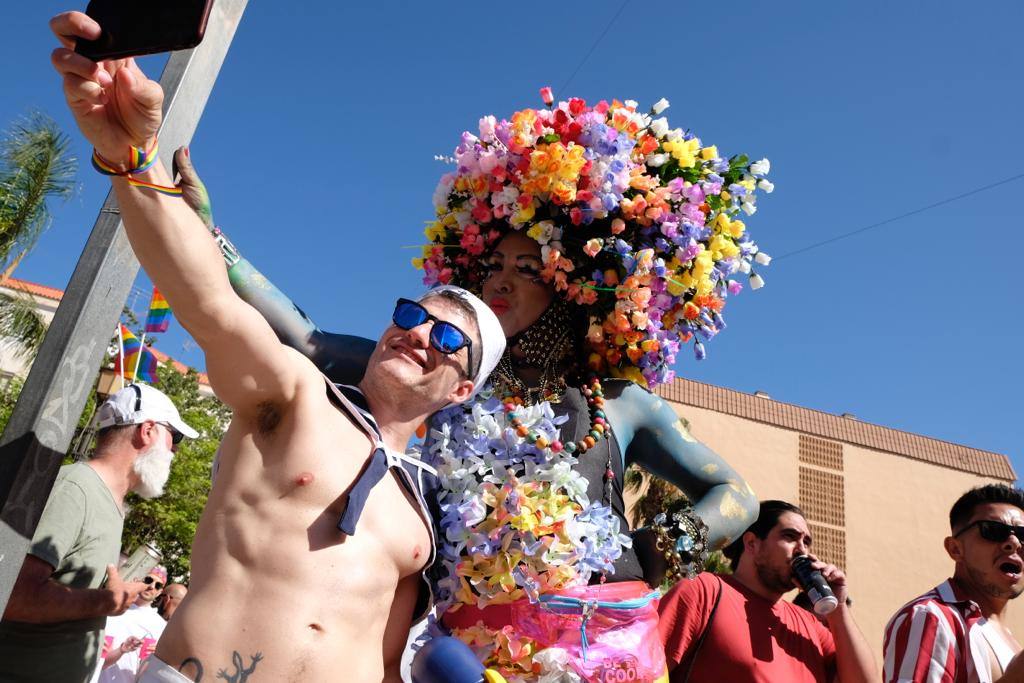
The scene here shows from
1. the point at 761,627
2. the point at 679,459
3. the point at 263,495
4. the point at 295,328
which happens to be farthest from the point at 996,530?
the point at 263,495

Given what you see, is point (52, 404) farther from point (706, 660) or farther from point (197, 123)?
point (706, 660)

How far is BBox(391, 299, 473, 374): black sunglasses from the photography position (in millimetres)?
2664

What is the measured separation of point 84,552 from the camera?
11.7ft

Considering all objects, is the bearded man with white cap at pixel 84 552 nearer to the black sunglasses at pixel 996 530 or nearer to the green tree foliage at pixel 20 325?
the black sunglasses at pixel 996 530

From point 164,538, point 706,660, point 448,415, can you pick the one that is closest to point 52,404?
point 448,415

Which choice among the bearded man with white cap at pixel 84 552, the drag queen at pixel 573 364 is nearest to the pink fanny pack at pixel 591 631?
the drag queen at pixel 573 364

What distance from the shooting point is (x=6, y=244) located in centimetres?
1244

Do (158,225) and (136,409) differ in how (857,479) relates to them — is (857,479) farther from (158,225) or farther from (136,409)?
(158,225)

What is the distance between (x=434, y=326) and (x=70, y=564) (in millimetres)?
1921

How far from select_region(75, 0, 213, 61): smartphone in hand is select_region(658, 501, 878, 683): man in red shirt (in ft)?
10.5

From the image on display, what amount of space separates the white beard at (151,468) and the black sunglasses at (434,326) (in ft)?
6.19

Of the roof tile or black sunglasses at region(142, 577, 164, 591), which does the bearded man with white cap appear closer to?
black sunglasses at region(142, 577, 164, 591)

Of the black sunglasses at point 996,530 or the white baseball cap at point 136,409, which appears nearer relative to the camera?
the white baseball cap at point 136,409

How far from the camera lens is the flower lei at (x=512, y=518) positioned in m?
2.69
